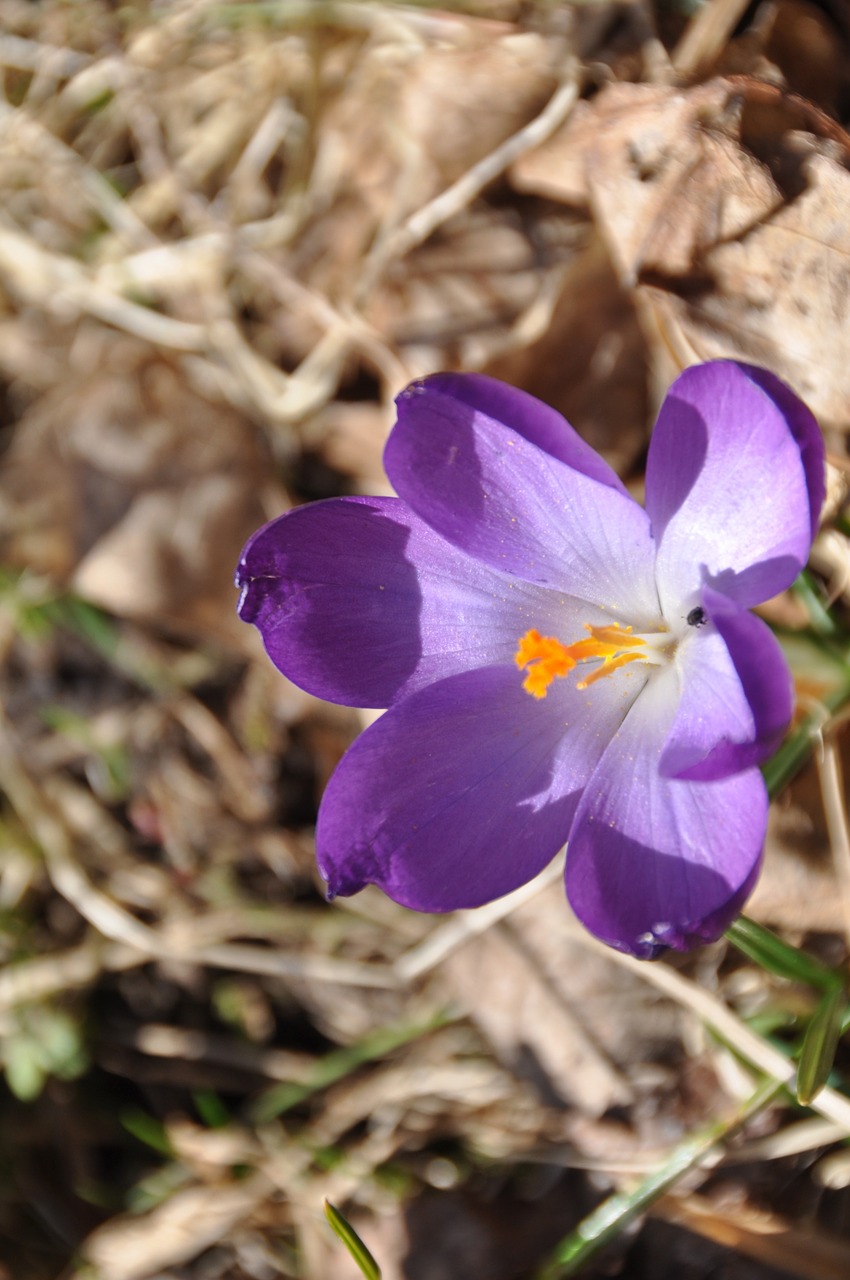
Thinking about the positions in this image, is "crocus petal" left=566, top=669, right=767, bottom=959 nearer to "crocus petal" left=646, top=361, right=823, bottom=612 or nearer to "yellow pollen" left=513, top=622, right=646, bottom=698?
"yellow pollen" left=513, top=622, right=646, bottom=698

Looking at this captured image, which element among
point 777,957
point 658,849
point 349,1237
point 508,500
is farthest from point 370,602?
point 349,1237

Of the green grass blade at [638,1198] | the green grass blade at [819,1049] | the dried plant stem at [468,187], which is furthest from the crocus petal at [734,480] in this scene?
the dried plant stem at [468,187]

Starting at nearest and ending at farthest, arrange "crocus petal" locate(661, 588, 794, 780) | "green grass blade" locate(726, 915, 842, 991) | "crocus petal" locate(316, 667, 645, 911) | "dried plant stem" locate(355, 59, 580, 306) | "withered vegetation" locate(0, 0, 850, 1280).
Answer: "crocus petal" locate(661, 588, 794, 780) → "crocus petal" locate(316, 667, 645, 911) → "green grass blade" locate(726, 915, 842, 991) → "withered vegetation" locate(0, 0, 850, 1280) → "dried plant stem" locate(355, 59, 580, 306)

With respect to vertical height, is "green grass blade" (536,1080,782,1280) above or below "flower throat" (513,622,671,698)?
below

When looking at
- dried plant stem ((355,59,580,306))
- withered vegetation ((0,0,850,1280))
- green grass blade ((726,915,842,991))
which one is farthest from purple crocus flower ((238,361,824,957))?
dried plant stem ((355,59,580,306))

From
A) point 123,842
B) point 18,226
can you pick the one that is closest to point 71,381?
point 18,226

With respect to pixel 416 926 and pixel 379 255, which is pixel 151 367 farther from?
pixel 416 926

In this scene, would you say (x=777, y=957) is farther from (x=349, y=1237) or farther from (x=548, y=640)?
(x=349, y=1237)
